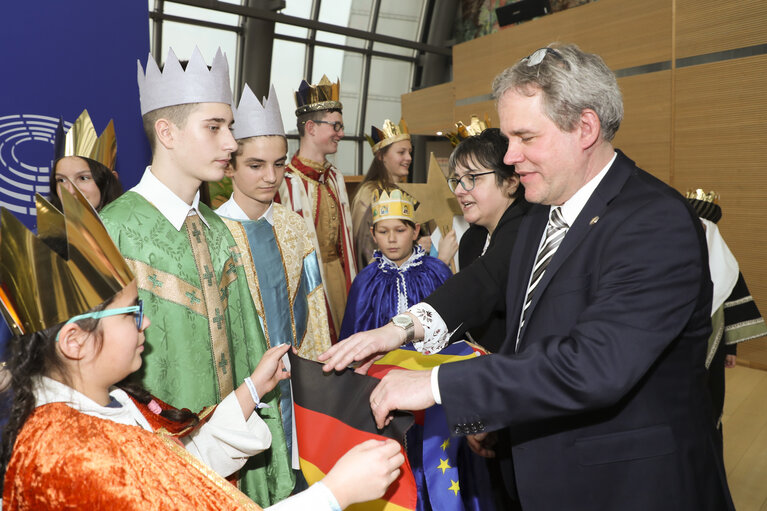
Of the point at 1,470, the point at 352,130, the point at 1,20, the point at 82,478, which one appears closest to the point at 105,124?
the point at 1,20

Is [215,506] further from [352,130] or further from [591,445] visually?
[352,130]

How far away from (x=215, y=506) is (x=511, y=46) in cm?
612

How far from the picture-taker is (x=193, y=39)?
9461 millimetres

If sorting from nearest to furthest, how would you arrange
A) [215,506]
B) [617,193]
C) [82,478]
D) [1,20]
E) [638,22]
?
[82,478], [215,506], [617,193], [1,20], [638,22]

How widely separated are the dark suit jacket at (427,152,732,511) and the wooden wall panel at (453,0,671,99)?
14.3 ft

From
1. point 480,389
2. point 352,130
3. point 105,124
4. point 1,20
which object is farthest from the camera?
point 352,130

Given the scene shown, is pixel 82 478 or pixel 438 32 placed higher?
pixel 438 32

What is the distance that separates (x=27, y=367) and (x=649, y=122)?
5219 mm

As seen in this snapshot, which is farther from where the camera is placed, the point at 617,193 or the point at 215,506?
the point at 617,193

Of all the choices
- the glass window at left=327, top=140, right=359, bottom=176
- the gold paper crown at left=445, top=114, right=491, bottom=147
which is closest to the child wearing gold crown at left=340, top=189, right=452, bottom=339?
the gold paper crown at left=445, top=114, right=491, bottom=147

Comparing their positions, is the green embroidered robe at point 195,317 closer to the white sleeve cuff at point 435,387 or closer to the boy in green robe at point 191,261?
the boy in green robe at point 191,261

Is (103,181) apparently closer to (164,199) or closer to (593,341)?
(164,199)

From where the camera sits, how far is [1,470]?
1121 millimetres

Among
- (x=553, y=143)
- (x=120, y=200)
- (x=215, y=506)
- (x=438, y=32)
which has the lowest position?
(x=215, y=506)
